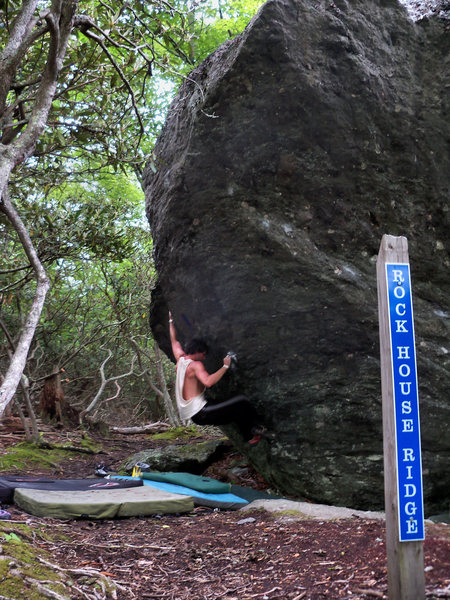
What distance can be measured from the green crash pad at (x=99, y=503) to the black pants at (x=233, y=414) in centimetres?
128

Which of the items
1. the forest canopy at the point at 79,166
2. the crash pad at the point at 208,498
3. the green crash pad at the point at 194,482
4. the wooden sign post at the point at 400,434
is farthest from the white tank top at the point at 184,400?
the wooden sign post at the point at 400,434

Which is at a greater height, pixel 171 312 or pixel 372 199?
pixel 372 199

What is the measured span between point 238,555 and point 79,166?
8.23m

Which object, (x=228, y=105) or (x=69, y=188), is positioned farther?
(x=69, y=188)

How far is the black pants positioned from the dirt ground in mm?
1228

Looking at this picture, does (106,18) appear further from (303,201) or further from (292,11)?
(303,201)

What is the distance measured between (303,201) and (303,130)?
31.5 inches

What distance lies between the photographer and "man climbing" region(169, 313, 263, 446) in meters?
6.84

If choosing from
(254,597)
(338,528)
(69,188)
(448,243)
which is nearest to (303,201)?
(448,243)

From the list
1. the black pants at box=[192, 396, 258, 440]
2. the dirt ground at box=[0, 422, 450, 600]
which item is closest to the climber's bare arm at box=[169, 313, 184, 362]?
the black pants at box=[192, 396, 258, 440]

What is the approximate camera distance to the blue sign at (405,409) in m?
2.74

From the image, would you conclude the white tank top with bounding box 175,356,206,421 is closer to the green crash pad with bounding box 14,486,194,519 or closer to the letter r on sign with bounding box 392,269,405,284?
the green crash pad with bounding box 14,486,194,519

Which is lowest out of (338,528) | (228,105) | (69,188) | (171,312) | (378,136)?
(338,528)

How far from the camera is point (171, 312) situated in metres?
7.74
